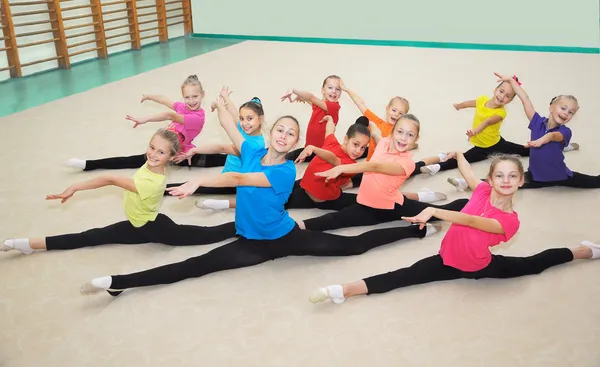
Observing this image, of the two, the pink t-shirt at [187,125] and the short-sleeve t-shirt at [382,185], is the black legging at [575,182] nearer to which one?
the short-sleeve t-shirt at [382,185]

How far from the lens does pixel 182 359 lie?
6.77ft

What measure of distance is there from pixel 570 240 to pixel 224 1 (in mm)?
9335

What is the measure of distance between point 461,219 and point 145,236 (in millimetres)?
1626

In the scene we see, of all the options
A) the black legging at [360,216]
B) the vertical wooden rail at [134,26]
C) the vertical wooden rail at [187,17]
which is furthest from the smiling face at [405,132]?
the vertical wooden rail at [187,17]

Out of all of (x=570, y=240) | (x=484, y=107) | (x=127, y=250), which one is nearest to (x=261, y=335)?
(x=127, y=250)

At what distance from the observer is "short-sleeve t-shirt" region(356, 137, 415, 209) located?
9.54ft

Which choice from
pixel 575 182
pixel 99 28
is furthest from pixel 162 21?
pixel 575 182

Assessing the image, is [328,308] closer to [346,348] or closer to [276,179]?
[346,348]

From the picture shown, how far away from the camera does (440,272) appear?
2.50 metres

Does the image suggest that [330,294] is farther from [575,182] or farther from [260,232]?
[575,182]

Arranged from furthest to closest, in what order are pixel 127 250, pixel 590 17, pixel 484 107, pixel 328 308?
1. pixel 590 17
2. pixel 484 107
3. pixel 127 250
4. pixel 328 308

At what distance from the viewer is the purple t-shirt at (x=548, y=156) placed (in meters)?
3.48

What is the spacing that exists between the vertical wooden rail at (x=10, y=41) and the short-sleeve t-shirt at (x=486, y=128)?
5.88 metres

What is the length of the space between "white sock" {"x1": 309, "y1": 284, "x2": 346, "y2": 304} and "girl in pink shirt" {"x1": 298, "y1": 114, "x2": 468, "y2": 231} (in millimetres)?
637
